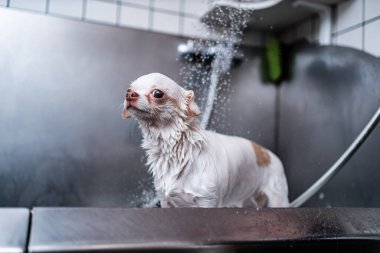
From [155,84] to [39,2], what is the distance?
0.81 m

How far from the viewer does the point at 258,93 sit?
1.46m

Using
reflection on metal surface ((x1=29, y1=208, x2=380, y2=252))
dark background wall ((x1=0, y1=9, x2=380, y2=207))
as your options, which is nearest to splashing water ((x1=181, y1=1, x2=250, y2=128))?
dark background wall ((x1=0, y1=9, x2=380, y2=207))

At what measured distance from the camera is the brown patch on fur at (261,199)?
3.24 feet

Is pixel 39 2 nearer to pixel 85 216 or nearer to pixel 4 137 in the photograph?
pixel 4 137

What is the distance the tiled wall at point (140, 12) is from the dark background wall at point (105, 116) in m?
0.10

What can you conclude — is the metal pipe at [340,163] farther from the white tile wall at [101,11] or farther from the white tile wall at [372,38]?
the white tile wall at [101,11]

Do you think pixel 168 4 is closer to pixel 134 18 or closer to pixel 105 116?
pixel 134 18

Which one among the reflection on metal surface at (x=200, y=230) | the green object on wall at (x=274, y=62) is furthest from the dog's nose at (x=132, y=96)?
the green object on wall at (x=274, y=62)

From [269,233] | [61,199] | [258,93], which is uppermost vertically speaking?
[258,93]

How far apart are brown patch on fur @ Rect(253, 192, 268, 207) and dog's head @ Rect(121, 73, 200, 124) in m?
0.36

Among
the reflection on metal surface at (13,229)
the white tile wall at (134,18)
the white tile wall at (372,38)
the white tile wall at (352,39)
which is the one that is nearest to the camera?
the reflection on metal surface at (13,229)

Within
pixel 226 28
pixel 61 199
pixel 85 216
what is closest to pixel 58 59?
pixel 61 199

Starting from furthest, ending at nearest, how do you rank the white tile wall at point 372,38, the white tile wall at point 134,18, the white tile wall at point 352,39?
the white tile wall at point 134,18 < the white tile wall at point 352,39 < the white tile wall at point 372,38

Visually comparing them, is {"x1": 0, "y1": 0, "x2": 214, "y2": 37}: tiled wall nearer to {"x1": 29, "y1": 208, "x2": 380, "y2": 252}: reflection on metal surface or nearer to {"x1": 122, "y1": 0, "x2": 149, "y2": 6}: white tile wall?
{"x1": 122, "y1": 0, "x2": 149, "y2": 6}: white tile wall
